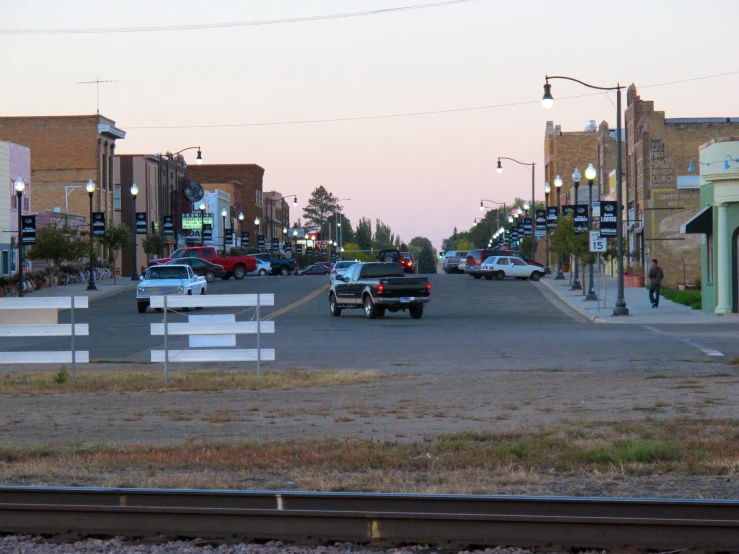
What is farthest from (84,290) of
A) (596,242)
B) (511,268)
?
(596,242)

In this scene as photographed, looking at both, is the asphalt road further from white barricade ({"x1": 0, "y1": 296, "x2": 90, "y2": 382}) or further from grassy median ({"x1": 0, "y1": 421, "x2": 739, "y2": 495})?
grassy median ({"x1": 0, "y1": 421, "x2": 739, "y2": 495})

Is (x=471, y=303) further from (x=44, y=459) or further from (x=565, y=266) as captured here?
(x=565, y=266)

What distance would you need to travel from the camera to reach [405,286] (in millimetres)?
34094

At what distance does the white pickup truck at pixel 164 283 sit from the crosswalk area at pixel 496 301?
969cm

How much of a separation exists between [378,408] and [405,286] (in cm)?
2001

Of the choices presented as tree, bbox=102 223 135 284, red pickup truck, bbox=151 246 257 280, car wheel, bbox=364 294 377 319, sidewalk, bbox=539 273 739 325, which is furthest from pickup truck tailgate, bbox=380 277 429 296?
tree, bbox=102 223 135 284

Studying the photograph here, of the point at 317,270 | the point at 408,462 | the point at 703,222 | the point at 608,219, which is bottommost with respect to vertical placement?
the point at 408,462

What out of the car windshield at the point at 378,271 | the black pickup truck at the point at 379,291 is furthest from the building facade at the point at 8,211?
the car windshield at the point at 378,271

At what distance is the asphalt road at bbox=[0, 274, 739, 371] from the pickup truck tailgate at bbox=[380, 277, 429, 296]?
38.3 inches

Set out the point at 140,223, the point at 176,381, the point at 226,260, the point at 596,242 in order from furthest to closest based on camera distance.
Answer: the point at 140,223 → the point at 226,260 → the point at 596,242 → the point at 176,381

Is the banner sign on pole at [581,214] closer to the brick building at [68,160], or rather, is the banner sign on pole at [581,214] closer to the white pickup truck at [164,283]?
the white pickup truck at [164,283]

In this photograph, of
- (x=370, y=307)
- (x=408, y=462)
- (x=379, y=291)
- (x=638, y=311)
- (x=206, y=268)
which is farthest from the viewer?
(x=206, y=268)

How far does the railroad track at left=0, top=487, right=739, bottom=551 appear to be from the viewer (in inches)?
272

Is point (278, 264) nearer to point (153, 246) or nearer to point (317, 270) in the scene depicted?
point (317, 270)
